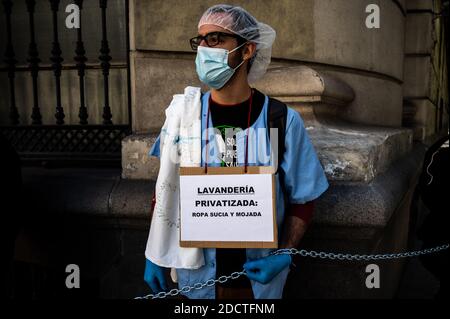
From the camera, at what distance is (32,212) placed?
3.06 metres

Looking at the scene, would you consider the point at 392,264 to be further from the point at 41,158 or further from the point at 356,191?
the point at 41,158

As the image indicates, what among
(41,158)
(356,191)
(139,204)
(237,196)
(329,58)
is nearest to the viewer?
(237,196)

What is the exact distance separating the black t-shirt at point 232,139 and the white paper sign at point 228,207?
14cm

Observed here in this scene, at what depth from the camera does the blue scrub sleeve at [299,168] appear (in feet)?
6.38

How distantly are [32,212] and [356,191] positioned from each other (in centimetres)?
221

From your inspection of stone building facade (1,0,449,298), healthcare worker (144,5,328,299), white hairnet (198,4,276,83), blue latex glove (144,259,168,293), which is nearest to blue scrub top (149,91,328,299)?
healthcare worker (144,5,328,299)

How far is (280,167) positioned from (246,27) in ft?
2.24

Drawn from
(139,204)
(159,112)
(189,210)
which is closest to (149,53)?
(159,112)

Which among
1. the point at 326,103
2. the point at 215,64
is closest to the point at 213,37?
the point at 215,64

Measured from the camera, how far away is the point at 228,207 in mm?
1859

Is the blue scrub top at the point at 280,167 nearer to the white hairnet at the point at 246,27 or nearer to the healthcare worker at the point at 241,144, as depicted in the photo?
the healthcare worker at the point at 241,144

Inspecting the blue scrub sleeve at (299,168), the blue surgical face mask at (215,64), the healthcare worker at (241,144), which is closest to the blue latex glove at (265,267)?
the healthcare worker at (241,144)

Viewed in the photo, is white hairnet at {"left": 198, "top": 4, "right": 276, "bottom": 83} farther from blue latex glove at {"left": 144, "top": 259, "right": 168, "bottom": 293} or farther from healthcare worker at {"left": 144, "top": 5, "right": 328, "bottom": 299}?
blue latex glove at {"left": 144, "top": 259, "right": 168, "bottom": 293}

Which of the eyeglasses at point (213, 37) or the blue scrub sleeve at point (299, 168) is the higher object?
the eyeglasses at point (213, 37)
